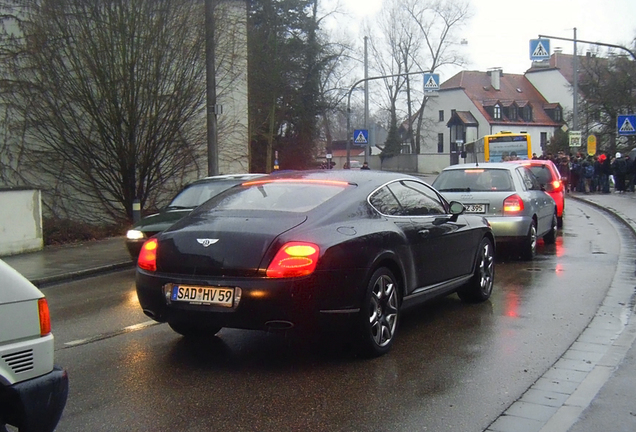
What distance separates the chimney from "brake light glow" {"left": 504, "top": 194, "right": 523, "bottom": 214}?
→ 77827 mm

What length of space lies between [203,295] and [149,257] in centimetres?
75

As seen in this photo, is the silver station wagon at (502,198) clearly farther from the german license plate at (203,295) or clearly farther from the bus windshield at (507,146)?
the bus windshield at (507,146)

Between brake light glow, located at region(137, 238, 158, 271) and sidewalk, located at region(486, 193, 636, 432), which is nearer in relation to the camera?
sidewalk, located at region(486, 193, 636, 432)

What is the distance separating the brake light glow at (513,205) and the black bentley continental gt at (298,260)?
517 cm

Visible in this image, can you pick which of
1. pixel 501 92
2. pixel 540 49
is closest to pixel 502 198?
pixel 540 49

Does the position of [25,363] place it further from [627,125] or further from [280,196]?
[627,125]

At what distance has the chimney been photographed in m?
86.4

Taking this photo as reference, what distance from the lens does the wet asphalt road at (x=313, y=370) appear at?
15.4 feet

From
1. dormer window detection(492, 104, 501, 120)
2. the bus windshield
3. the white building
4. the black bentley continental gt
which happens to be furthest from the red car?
dormer window detection(492, 104, 501, 120)

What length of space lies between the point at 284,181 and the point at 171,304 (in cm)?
166

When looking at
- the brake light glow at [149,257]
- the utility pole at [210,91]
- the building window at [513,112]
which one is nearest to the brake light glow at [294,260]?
the brake light glow at [149,257]

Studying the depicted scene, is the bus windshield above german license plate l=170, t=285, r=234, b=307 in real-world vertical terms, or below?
above

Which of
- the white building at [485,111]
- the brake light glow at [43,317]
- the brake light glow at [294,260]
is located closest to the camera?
the brake light glow at [43,317]

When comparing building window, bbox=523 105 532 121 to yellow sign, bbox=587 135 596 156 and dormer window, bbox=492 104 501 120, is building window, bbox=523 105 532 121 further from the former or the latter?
yellow sign, bbox=587 135 596 156
